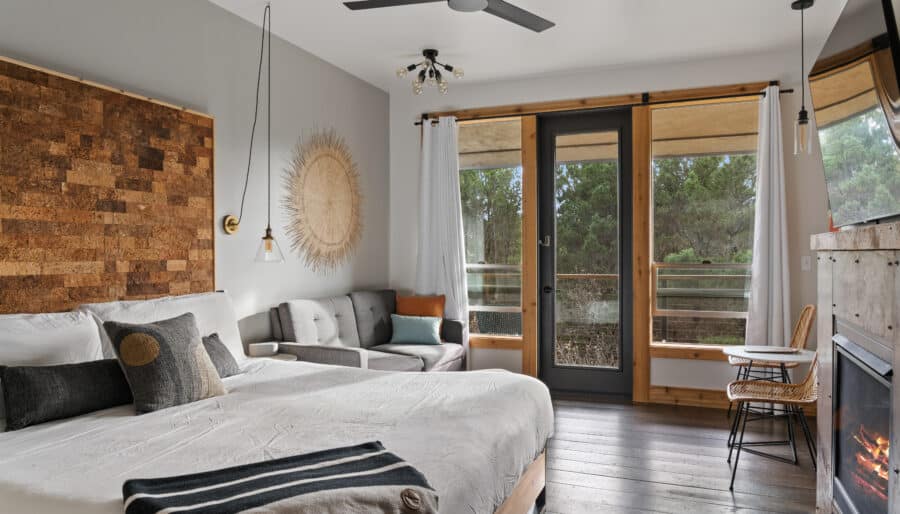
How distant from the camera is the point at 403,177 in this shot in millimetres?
5660

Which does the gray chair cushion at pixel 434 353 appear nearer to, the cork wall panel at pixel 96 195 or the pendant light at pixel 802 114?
the cork wall panel at pixel 96 195

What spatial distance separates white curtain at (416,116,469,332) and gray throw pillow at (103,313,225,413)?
2.97 metres

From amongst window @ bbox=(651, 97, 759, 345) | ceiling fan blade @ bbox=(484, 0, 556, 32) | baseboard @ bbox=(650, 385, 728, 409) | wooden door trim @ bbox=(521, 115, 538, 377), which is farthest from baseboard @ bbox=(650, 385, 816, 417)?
ceiling fan blade @ bbox=(484, 0, 556, 32)

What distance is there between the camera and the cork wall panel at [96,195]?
2.54 metres

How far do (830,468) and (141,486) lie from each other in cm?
247

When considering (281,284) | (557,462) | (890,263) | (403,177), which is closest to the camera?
(890,263)

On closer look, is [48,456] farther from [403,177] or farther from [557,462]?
[403,177]

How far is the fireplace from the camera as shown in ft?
5.78

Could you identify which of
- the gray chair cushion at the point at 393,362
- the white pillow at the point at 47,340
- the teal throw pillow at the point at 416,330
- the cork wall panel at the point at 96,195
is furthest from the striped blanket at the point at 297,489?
the teal throw pillow at the point at 416,330

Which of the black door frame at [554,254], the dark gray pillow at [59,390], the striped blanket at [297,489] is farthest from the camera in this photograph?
the black door frame at [554,254]

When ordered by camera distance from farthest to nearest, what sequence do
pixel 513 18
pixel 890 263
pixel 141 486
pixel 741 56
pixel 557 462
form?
pixel 741 56 < pixel 557 462 < pixel 513 18 < pixel 890 263 < pixel 141 486

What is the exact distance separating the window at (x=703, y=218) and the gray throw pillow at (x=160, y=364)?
3602 millimetres

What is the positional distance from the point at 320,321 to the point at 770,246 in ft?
10.9

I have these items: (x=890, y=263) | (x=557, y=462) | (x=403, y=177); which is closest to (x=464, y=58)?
(x=403, y=177)
